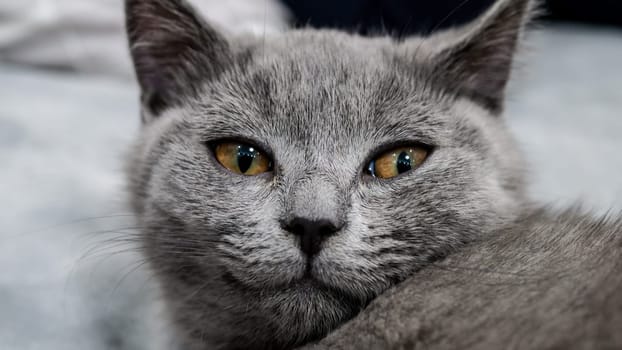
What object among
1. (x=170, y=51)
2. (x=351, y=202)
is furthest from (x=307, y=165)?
(x=170, y=51)

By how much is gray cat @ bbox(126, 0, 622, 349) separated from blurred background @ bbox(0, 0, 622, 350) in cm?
13

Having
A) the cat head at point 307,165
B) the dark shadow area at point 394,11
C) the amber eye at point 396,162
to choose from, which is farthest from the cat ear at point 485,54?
the dark shadow area at point 394,11

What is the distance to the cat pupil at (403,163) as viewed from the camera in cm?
96

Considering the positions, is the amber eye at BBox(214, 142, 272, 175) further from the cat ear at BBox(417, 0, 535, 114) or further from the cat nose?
the cat ear at BBox(417, 0, 535, 114)

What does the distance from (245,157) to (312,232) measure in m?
0.21

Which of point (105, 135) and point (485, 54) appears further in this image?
point (105, 135)

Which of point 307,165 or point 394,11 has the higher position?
point 307,165

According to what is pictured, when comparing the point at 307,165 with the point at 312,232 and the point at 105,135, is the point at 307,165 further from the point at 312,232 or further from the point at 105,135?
the point at 105,135

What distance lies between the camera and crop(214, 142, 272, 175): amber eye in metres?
0.96

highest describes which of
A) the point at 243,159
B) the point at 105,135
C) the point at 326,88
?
the point at 326,88

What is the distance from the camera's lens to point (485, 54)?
112cm

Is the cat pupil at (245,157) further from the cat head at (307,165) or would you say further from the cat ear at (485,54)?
the cat ear at (485,54)

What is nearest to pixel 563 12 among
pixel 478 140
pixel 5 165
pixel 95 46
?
pixel 95 46

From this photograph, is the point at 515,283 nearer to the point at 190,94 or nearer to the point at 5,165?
the point at 190,94
